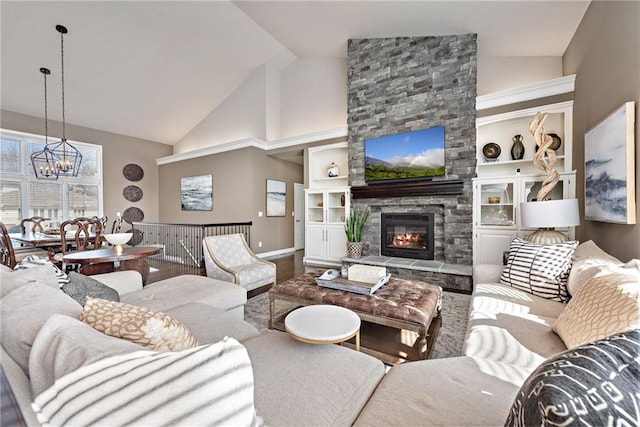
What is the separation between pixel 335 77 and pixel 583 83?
400 centimetres

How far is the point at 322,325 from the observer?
1464mm

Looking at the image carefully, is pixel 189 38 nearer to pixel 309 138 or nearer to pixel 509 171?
pixel 309 138

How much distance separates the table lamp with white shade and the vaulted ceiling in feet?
8.01

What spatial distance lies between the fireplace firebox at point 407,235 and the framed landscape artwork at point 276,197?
9.65 ft

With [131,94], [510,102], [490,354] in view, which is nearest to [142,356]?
[490,354]

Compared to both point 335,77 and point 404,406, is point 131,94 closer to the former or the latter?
point 335,77

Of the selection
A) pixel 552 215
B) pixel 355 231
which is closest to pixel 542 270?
pixel 552 215

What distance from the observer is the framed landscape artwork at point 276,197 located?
6.42 meters

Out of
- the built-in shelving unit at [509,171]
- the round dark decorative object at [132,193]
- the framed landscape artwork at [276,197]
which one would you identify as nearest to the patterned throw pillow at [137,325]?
the built-in shelving unit at [509,171]

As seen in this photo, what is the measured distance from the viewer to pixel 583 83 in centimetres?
306

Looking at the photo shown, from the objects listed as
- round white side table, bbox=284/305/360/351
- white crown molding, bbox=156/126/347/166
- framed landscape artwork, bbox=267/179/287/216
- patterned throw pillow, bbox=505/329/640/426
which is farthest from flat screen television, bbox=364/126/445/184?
patterned throw pillow, bbox=505/329/640/426

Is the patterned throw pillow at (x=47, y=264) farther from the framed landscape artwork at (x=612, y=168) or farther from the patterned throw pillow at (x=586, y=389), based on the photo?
the framed landscape artwork at (x=612, y=168)

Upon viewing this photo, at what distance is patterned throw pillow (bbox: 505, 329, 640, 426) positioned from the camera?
0.42 metres

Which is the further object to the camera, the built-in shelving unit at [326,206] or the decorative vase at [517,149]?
the built-in shelving unit at [326,206]
